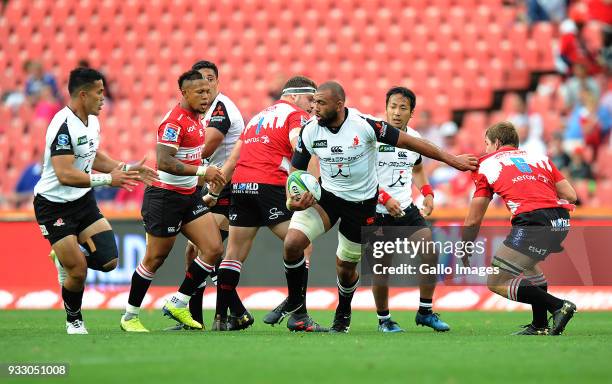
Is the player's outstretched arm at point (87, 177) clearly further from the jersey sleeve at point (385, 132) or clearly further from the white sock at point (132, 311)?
the jersey sleeve at point (385, 132)

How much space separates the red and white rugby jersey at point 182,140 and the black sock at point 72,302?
132 centimetres

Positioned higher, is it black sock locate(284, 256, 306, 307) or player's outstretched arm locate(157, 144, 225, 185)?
player's outstretched arm locate(157, 144, 225, 185)

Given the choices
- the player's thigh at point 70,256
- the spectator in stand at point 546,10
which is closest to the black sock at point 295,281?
the player's thigh at point 70,256

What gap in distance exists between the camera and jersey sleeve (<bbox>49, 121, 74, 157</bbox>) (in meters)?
9.77

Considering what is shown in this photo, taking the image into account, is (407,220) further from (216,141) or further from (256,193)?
(216,141)

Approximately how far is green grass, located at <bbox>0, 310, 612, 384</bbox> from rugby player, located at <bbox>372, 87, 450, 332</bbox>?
11.2 inches

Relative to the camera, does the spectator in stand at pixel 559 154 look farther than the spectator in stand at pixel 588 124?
No

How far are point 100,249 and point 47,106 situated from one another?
12.9 metres

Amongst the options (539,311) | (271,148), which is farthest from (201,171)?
(539,311)

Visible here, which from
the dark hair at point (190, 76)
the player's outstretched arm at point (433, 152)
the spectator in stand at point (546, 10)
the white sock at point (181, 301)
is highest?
the spectator in stand at point (546, 10)

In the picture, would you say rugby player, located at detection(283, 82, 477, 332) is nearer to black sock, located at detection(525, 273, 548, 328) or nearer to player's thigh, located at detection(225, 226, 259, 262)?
player's thigh, located at detection(225, 226, 259, 262)

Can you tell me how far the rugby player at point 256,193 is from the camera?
1096 cm

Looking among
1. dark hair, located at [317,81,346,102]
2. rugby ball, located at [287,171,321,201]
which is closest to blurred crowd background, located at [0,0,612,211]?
dark hair, located at [317,81,346,102]

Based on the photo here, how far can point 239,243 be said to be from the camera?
11.1m
